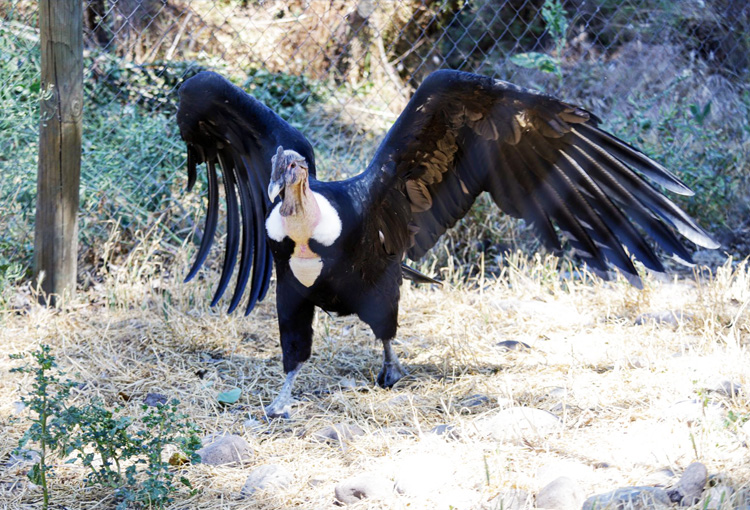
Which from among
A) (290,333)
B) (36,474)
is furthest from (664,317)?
(36,474)

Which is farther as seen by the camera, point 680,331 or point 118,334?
point 118,334

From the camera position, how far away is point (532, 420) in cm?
252

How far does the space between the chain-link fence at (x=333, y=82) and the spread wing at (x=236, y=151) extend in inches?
31.3

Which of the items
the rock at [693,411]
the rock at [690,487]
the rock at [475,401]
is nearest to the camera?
the rock at [690,487]

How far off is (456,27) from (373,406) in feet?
17.0

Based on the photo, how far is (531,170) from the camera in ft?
10.1

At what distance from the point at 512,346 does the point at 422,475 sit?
1420 mm

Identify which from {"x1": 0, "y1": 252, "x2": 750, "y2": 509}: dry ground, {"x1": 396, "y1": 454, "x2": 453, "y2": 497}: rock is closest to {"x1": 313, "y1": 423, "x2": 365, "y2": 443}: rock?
{"x1": 0, "y1": 252, "x2": 750, "y2": 509}: dry ground

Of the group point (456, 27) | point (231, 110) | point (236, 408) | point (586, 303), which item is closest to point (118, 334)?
point (236, 408)

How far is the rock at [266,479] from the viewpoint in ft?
7.48

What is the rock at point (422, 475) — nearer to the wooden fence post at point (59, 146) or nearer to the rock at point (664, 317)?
the rock at point (664, 317)

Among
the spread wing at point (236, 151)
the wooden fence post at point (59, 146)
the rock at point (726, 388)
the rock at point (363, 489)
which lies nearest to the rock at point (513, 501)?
the rock at point (363, 489)

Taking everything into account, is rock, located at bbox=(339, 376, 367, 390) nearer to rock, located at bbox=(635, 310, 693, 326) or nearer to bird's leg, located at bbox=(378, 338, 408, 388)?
bird's leg, located at bbox=(378, 338, 408, 388)

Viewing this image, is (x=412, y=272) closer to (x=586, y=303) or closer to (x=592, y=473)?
(x=586, y=303)
